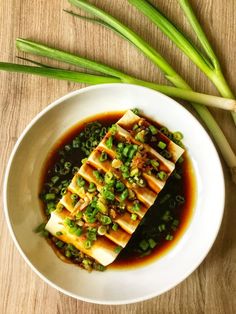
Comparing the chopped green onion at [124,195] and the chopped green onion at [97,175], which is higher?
the chopped green onion at [97,175]

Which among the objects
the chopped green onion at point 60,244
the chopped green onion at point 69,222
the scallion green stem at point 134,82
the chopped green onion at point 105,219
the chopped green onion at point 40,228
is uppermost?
the scallion green stem at point 134,82

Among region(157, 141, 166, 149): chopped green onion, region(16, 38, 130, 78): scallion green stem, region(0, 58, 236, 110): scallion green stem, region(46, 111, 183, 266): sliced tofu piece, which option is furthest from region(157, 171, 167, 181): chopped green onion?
region(16, 38, 130, 78): scallion green stem

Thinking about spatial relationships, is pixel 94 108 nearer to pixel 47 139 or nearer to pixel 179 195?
pixel 47 139

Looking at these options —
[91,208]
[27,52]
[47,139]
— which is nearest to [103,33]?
[27,52]

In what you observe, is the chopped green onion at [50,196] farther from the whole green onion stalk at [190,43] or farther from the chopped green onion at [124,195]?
the whole green onion stalk at [190,43]

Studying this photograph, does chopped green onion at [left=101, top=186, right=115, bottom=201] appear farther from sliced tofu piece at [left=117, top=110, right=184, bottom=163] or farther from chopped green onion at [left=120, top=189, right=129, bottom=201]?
sliced tofu piece at [left=117, top=110, right=184, bottom=163]

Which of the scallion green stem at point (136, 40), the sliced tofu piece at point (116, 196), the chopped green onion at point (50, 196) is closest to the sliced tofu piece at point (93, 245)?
the sliced tofu piece at point (116, 196)

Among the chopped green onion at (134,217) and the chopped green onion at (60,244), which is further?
the chopped green onion at (60,244)
